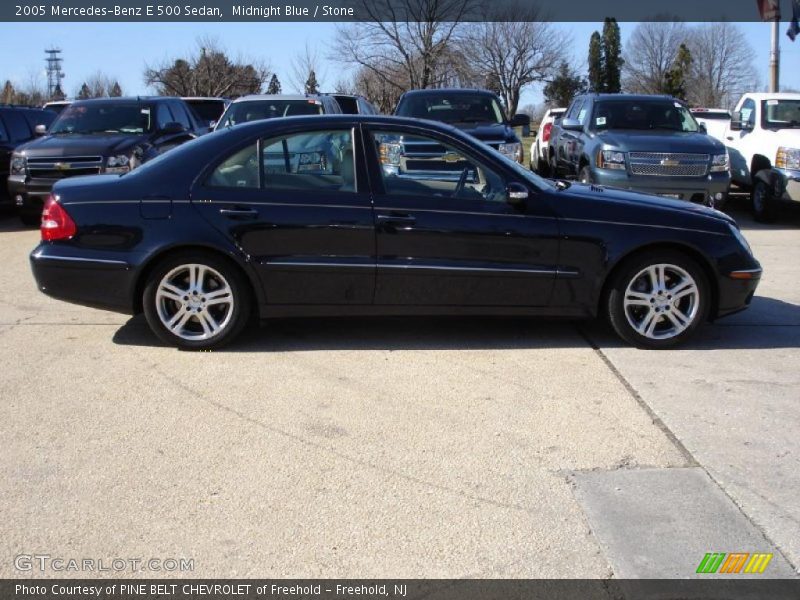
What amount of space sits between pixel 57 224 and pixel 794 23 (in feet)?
69.3

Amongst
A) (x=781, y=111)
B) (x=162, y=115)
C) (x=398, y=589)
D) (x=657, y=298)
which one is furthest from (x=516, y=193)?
(x=781, y=111)

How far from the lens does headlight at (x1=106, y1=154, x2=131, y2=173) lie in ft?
38.7

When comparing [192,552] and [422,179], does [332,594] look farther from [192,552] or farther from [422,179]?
[422,179]

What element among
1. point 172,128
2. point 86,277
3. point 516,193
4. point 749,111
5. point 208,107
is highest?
point 208,107

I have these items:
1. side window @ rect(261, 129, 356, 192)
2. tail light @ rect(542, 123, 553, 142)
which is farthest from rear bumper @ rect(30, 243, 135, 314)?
tail light @ rect(542, 123, 553, 142)

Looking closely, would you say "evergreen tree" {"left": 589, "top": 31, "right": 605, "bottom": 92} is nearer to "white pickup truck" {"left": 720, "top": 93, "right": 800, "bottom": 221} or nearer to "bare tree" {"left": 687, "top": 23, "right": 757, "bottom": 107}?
"bare tree" {"left": 687, "top": 23, "right": 757, "bottom": 107}

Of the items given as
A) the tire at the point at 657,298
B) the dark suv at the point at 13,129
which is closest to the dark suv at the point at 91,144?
the dark suv at the point at 13,129

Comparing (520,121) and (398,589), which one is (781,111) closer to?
(520,121)

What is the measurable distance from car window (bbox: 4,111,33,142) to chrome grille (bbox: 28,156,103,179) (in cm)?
236

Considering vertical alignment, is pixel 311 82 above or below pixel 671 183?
above

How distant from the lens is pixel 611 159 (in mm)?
11336

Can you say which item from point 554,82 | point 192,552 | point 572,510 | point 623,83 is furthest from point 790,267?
point 623,83

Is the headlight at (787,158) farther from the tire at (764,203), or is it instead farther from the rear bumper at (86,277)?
the rear bumper at (86,277)

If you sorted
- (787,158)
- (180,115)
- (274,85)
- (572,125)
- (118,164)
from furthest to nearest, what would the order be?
(274,85) → (180,115) → (572,125) → (787,158) → (118,164)
